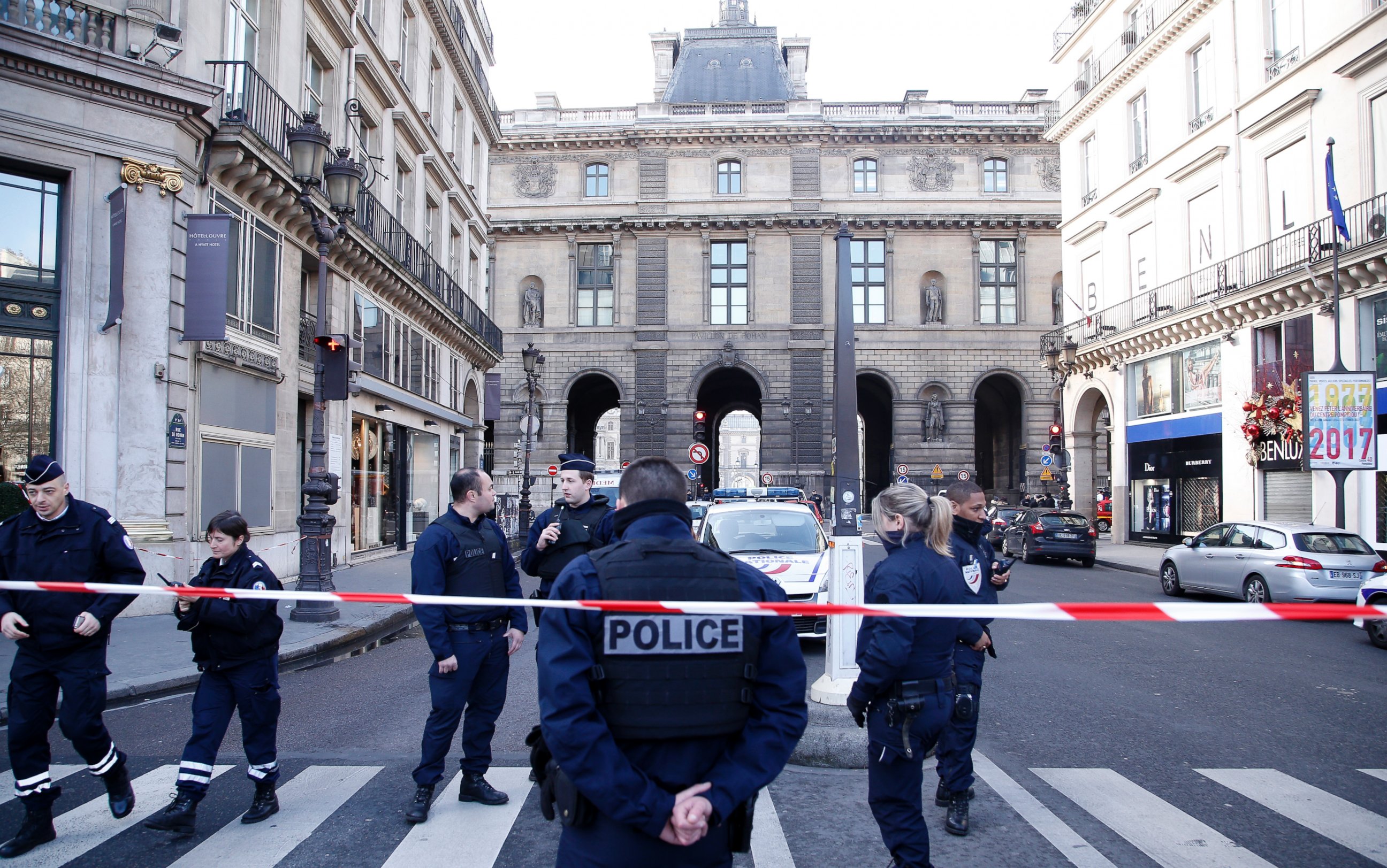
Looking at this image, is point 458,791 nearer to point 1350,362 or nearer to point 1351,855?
point 1351,855

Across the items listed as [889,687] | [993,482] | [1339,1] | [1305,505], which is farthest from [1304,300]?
[993,482]

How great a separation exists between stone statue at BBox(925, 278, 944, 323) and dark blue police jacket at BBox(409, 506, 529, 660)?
4360 centimetres

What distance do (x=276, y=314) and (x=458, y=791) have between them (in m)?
13.7

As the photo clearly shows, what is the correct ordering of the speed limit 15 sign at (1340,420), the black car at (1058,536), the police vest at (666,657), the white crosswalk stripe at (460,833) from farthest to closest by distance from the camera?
the black car at (1058,536) < the speed limit 15 sign at (1340,420) < the white crosswalk stripe at (460,833) < the police vest at (666,657)

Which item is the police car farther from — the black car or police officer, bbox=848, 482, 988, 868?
the black car

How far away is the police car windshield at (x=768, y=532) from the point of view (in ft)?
36.0

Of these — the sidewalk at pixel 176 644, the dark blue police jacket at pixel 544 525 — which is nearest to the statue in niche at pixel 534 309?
the sidewalk at pixel 176 644

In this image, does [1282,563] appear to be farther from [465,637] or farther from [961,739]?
[465,637]

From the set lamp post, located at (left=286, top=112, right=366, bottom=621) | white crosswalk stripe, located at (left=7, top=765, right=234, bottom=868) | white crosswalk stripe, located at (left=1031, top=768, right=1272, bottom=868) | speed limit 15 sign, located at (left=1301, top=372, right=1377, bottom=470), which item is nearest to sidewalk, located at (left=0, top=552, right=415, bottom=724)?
lamp post, located at (left=286, top=112, right=366, bottom=621)

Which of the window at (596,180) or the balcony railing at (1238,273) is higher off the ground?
the window at (596,180)

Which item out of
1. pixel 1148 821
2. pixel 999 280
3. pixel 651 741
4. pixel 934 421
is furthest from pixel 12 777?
pixel 999 280

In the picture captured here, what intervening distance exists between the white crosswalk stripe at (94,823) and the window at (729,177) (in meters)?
43.9

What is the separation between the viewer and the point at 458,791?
5.41 m

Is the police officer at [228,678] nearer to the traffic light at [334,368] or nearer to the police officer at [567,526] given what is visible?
the police officer at [567,526]
